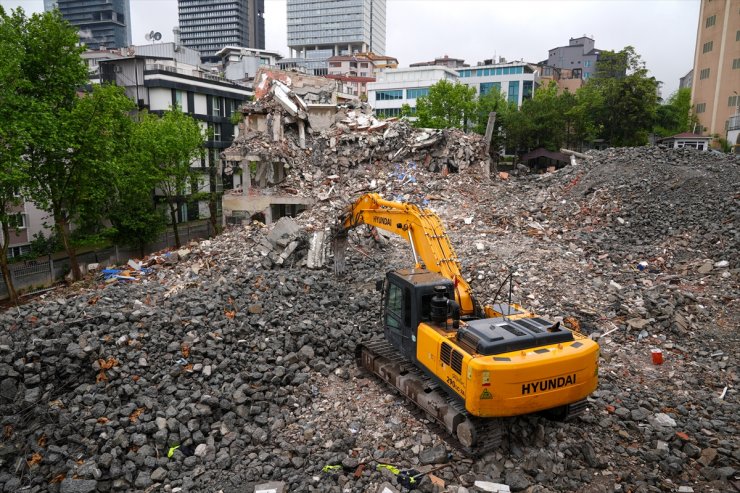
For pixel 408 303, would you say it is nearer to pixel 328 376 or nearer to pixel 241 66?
pixel 328 376

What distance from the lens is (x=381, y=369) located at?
7.98m

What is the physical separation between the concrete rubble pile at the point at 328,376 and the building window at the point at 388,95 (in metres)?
42.6

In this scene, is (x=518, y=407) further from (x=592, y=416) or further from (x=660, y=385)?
(x=660, y=385)

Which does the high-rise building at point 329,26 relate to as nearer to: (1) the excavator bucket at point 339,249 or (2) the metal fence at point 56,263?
(2) the metal fence at point 56,263

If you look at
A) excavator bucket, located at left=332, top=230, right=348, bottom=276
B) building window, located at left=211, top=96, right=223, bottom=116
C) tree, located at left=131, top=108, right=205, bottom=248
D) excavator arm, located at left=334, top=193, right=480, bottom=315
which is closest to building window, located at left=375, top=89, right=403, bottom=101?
building window, located at left=211, top=96, right=223, bottom=116

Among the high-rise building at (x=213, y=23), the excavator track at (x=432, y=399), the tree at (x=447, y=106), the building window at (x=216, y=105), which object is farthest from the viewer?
the high-rise building at (x=213, y=23)

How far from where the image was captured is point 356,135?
22812 millimetres

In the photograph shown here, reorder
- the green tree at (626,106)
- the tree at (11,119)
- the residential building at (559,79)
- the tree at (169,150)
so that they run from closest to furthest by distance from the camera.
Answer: the tree at (11,119) < the tree at (169,150) < the green tree at (626,106) < the residential building at (559,79)

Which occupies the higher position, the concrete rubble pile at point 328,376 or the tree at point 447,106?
the tree at point 447,106

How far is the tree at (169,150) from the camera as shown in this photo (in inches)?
888

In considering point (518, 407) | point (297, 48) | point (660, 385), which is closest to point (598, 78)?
point (660, 385)

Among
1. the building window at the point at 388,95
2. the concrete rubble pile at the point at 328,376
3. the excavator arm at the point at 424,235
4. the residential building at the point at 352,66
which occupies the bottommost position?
the concrete rubble pile at the point at 328,376

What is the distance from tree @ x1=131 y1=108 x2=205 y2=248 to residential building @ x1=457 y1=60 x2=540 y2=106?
38803mm

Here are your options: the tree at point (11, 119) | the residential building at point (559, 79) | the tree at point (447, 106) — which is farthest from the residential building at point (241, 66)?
the tree at point (11, 119)
